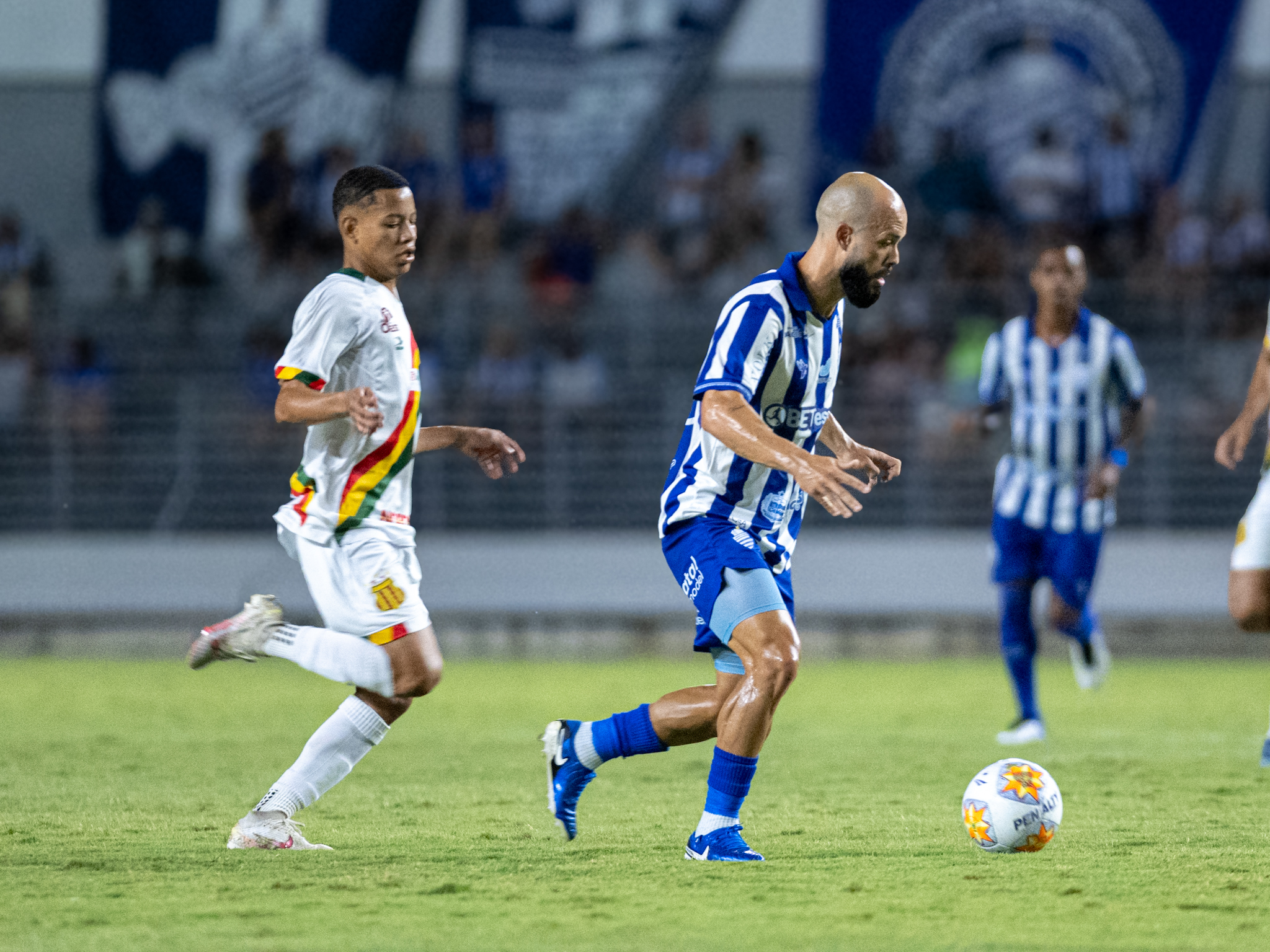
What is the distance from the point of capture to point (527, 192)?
16.2 m

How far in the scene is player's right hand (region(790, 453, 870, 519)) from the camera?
4.20 metres

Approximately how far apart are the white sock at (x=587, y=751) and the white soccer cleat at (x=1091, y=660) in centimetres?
436

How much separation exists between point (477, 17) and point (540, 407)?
186 inches

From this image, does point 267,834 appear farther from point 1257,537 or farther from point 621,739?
point 1257,537

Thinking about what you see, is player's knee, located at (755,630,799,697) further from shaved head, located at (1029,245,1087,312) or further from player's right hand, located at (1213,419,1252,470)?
shaved head, located at (1029,245,1087,312)

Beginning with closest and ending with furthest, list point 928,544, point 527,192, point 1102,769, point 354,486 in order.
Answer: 1. point 354,486
2. point 1102,769
3. point 928,544
4. point 527,192

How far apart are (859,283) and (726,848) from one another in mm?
1627

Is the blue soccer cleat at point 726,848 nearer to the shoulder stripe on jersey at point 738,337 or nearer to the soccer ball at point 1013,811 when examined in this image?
the soccer ball at point 1013,811

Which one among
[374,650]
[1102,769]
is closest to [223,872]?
[374,650]

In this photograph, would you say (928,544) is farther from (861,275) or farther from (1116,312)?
(861,275)

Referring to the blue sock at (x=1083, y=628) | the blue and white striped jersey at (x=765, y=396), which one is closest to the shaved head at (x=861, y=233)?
the blue and white striped jersey at (x=765, y=396)

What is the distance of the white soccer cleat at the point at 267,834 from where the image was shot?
493 cm

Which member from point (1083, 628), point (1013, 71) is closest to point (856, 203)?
point (1083, 628)

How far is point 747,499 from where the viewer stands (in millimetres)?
4914
